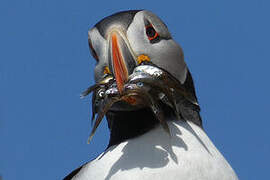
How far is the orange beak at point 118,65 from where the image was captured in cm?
626

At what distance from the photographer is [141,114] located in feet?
21.8

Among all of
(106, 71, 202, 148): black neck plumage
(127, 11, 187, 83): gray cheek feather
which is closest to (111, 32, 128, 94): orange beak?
(127, 11, 187, 83): gray cheek feather

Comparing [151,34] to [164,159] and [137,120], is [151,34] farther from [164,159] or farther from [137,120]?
[164,159]

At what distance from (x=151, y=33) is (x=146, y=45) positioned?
0.55 feet

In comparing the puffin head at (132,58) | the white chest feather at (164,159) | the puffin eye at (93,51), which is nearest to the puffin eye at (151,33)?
the puffin head at (132,58)

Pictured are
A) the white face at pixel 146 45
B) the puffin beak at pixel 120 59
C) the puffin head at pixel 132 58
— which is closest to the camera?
the puffin beak at pixel 120 59

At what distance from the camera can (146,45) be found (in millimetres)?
6582

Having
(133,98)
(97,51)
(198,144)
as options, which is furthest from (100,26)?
(198,144)

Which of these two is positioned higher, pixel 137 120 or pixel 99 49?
pixel 99 49

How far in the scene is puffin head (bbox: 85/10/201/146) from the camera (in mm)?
6402

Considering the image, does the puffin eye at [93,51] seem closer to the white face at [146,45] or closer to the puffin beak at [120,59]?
the white face at [146,45]

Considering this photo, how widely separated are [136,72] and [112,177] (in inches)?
33.1

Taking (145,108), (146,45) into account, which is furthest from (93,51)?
(145,108)

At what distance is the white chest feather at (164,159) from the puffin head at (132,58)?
0.17 meters
